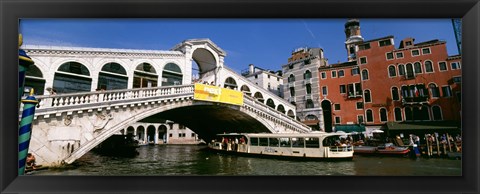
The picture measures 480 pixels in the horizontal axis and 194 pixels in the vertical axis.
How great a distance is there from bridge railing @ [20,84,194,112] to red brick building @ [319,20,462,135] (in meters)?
8.16

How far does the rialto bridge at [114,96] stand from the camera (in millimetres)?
6613

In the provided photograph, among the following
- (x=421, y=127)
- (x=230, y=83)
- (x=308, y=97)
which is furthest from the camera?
(x=308, y=97)

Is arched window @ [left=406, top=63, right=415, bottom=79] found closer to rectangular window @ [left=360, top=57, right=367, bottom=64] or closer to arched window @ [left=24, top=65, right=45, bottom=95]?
rectangular window @ [left=360, top=57, right=367, bottom=64]

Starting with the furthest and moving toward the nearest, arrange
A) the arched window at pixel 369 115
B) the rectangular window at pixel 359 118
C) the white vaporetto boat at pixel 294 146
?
the rectangular window at pixel 359 118 < the arched window at pixel 369 115 < the white vaporetto boat at pixel 294 146

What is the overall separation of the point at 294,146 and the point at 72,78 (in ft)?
26.8

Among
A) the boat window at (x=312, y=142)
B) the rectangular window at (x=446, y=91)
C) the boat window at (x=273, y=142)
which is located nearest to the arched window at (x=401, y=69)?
the rectangular window at (x=446, y=91)

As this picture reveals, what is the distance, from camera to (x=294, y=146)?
10117 mm

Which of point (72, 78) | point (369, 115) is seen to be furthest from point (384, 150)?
point (72, 78)

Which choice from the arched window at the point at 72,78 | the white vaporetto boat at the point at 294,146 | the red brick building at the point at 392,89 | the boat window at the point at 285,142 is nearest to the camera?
the arched window at the point at 72,78

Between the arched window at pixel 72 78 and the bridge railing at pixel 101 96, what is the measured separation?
1.15m

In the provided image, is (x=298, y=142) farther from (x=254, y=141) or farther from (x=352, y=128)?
(x=352, y=128)

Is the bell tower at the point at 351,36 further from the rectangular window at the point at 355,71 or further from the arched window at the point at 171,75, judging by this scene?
the arched window at the point at 171,75
